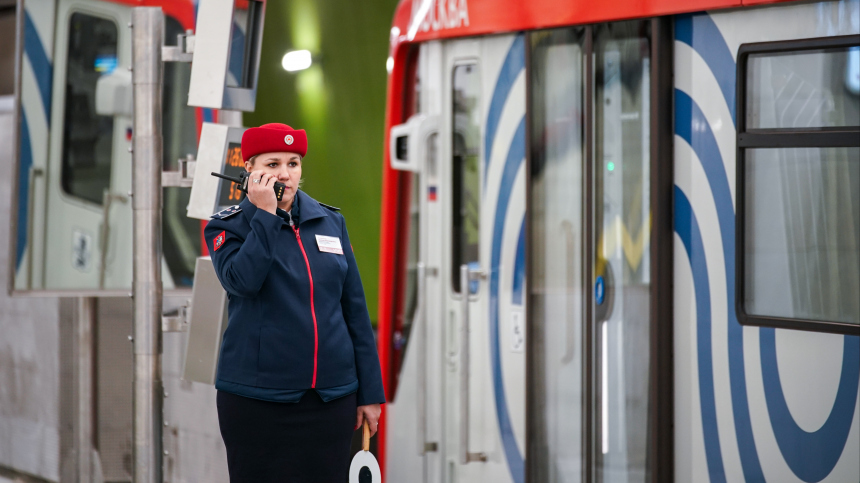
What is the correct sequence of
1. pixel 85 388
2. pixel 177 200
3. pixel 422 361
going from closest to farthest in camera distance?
1. pixel 422 361
2. pixel 85 388
3. pixel 177 200

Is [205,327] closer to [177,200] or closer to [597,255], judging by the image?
[597,255]

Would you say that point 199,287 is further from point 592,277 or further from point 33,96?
point 33,96

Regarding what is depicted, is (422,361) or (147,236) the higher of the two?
(147,236)

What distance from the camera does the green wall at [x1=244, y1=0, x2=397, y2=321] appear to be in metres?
6.98

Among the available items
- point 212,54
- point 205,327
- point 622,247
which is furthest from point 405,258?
point 212,54

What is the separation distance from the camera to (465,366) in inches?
157

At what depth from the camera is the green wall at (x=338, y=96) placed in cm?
698

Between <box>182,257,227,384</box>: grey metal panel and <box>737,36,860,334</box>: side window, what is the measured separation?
1.67 meters

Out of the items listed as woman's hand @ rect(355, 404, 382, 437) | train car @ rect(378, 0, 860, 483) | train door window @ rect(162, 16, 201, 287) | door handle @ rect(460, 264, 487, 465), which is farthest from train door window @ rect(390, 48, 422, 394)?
woman's hand @ rect(355, 404, 382, 437)

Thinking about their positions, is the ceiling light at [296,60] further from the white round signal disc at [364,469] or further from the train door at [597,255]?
the white round signal disc at [364,469]

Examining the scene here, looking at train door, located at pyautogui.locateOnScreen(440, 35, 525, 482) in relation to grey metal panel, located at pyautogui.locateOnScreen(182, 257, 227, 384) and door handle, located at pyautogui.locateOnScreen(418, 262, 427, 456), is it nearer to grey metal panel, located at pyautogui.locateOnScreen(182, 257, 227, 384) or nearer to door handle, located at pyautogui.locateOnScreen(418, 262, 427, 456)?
door handle, located at pyautogui.locateOnScreen(418, 262, 427, 456)

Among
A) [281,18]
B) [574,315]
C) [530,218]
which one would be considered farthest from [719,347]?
[281,18]

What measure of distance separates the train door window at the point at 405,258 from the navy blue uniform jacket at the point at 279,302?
6.32 ft

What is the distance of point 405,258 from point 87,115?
2.02 meters
